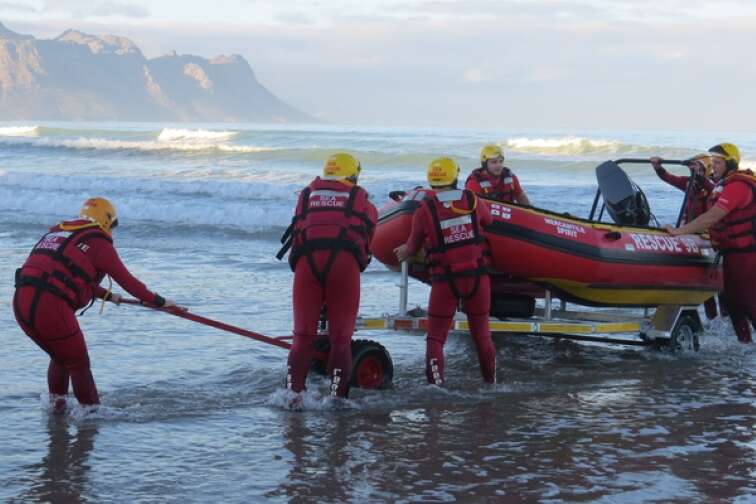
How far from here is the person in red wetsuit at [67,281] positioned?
534 centimetres

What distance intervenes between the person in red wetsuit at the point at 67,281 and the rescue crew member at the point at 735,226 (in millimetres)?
4357

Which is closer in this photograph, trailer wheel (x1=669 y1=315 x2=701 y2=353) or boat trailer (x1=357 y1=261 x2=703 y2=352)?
boat trailer (x1=357 y1=261 x2=703 y2=352)

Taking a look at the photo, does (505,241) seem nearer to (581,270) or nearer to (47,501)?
(581,270)

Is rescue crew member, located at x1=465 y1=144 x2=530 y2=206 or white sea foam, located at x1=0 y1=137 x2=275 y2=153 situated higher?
white sea foam, located at x1=0 y1=137 x2=275 y2=153

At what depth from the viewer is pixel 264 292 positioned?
1046 cm

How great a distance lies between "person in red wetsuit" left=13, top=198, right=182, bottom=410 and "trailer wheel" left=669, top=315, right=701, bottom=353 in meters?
4.19

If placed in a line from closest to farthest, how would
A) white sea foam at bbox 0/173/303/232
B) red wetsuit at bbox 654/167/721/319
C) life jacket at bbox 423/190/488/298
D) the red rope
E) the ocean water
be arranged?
the ocean water < the red rope < life jacket at bbox 423/190/488/298 < red wetsuit at bbox 654/167/721/319 < white sea foam at bbox 0/173/303/232

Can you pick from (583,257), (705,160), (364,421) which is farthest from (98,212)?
(705,160)

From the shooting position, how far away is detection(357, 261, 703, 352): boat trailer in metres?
7.02

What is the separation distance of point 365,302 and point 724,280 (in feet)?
11.0

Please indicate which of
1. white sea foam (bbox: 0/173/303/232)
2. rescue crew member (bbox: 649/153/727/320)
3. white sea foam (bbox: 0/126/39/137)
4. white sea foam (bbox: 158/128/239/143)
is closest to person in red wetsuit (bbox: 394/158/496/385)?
rescue crew member (bbox: 649/153/727/320)

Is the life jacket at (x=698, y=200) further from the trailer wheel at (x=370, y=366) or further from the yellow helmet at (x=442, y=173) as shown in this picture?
the trailer wheel at (x=370, y=366)

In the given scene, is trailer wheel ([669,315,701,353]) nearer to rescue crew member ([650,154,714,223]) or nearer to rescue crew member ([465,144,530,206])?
rescue crew member ([650,154,714,223])

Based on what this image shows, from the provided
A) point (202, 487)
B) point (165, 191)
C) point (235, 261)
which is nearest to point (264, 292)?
point (235, 261)
